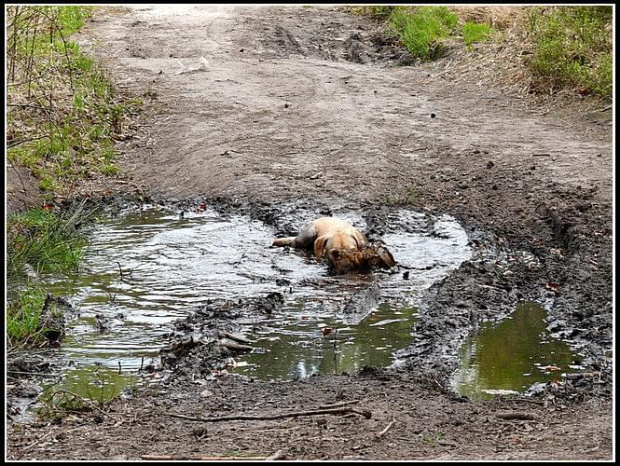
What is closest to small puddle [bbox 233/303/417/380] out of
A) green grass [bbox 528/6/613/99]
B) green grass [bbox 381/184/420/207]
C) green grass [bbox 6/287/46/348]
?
green grass [bbox 6/287/46/348]

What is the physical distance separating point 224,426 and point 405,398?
1102 mm

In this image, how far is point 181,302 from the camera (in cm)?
770

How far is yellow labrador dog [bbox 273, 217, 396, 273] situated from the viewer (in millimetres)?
8406

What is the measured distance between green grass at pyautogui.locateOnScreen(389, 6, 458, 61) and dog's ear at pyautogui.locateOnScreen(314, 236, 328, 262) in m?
8.60

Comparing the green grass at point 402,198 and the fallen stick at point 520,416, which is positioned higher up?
the fallen stick at point 520,416

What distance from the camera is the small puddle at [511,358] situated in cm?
612

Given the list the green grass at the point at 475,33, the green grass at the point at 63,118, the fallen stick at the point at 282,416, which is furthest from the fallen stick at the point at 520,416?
the green grass at the point at 475,33

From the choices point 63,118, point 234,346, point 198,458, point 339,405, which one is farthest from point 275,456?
point 63,118

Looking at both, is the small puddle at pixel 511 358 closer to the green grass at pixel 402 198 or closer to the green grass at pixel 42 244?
the green grass at pixel 402 198

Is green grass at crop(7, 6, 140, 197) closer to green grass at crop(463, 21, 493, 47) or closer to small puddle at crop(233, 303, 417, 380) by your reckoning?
small puddle at crop(233, 303, 417, 380)

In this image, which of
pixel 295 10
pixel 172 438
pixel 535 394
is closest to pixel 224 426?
pixel 172 438

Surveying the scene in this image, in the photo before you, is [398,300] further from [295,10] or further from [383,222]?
[295,10]

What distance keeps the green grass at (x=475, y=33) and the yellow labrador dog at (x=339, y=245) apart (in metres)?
7.92

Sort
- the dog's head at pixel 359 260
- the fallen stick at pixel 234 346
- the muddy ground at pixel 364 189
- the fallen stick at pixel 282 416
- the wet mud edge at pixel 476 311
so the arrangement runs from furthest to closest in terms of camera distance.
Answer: the dog's head at pixel 359 260 → the fallen stick at pixel 234 346 → the wet mud edge at pixel 476 311 → the fallen stick at pixel 282 416 → the muddy ground at pixel 364 189
